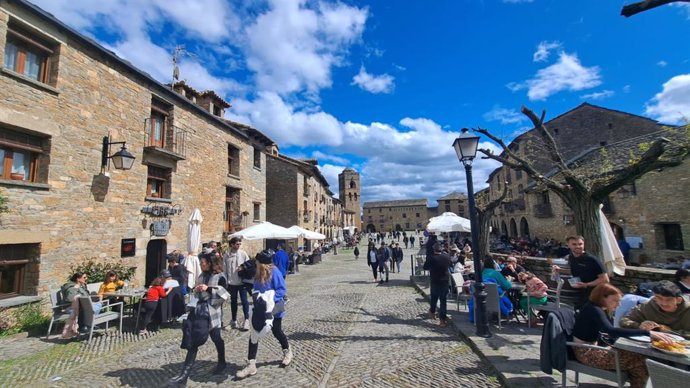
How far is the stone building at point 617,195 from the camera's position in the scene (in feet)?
49.9

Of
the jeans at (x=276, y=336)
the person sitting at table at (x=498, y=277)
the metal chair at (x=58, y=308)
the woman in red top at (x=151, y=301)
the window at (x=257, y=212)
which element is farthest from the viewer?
the window at (x=257, y=212)

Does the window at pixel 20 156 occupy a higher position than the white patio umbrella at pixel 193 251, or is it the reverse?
the window at pixel 20 156

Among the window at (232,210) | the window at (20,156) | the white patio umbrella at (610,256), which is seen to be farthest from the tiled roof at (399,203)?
the window at (20,156)

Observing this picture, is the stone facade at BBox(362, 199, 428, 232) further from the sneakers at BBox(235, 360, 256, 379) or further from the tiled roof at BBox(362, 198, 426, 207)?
the sneakers at BBox(235, 360, 256, 379)

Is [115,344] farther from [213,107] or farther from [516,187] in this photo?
[516,187]

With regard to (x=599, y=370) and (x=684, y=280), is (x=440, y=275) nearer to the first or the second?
(x=599, y=370)

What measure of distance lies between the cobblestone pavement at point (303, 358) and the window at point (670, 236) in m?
16.3

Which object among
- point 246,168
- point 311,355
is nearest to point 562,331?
point 311,355

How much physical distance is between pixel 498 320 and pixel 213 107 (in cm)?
1730

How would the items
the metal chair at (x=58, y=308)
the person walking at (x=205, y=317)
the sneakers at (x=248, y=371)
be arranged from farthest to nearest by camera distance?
the metal chair at (x=58, y=308) < the sneakers at (x=248, y=371) < the person walking at (x=205, y=317)

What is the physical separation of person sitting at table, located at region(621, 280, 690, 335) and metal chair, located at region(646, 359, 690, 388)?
4.17 ft

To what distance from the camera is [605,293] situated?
354cm

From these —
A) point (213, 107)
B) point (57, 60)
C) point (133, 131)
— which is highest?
point (213, 107)

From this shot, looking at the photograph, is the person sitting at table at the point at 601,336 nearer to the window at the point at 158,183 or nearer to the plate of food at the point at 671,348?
the plate of food at the point at 671,348
